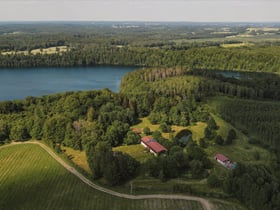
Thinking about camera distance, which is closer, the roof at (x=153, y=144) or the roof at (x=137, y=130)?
the roof at (x=153, y=144)

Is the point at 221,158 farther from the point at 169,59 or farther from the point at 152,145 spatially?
the point at 169,59

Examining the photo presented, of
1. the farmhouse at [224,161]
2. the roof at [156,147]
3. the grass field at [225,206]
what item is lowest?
the grass field at [225,206]

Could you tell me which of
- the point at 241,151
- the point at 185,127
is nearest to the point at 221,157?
the point at 241,151

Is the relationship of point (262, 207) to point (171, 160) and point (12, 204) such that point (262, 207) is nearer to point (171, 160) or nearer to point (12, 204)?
point (171, 160)

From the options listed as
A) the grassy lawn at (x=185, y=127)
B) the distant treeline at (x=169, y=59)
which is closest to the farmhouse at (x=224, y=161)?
the grassy lawn at (x=185, y=127)

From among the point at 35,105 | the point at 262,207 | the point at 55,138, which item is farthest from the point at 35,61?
the point at 262,207

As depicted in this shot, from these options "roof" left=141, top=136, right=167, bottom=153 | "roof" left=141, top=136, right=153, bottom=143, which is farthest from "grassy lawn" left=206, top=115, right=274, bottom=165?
"roof" left=141, top=136, right=153, bottom=143

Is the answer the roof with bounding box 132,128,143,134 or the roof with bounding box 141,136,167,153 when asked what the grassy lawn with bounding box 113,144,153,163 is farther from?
the roof with bounding box 132,128,143,134

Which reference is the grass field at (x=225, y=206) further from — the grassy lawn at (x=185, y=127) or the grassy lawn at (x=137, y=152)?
the grassy lawn at (x=185, y=127)
